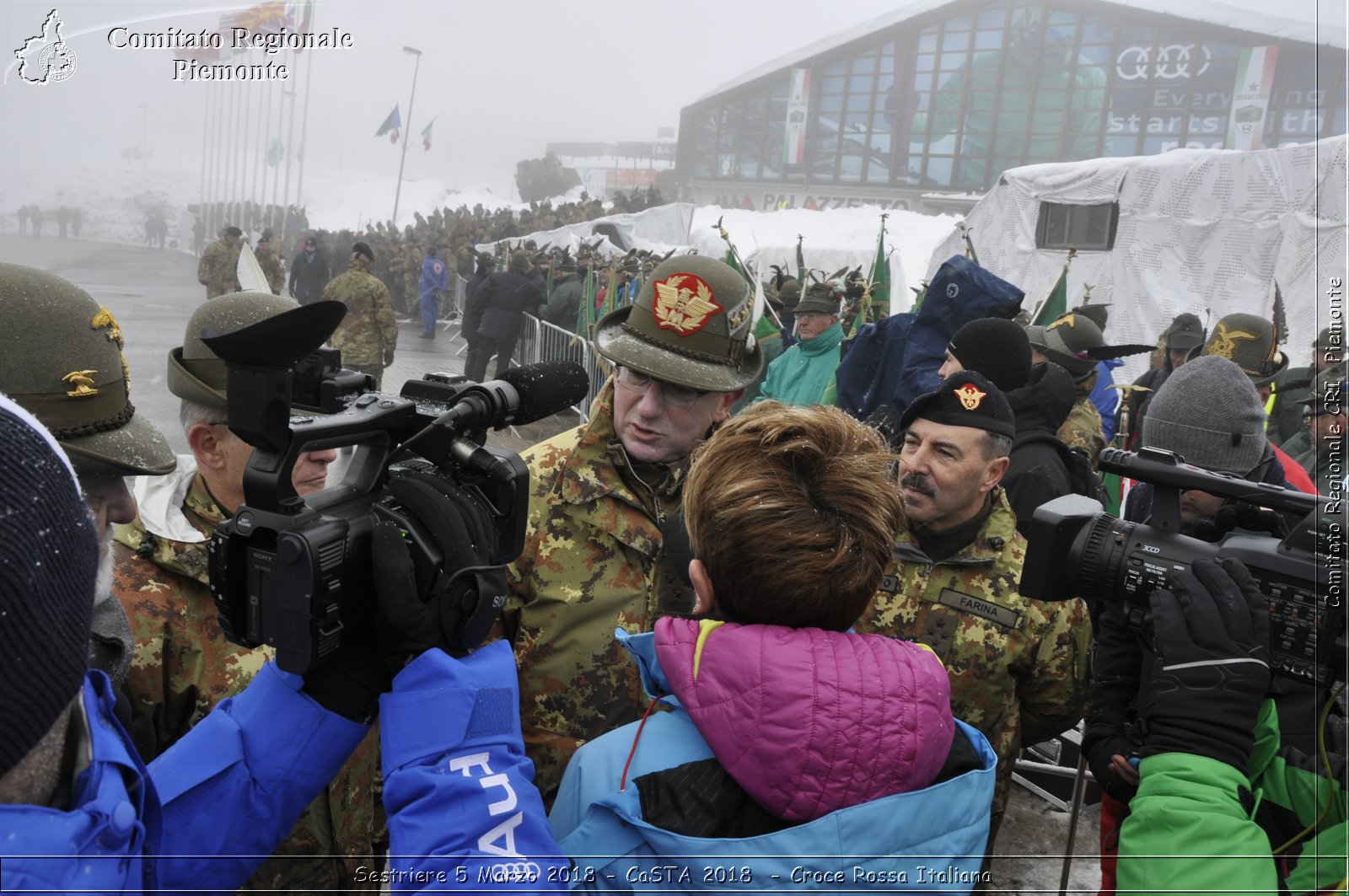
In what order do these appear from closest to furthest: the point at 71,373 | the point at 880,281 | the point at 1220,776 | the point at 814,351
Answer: the point at 1220,776 < the point at 71,373 < the point at 814,351 < the point at 880,281

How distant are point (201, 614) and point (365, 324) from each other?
762cm

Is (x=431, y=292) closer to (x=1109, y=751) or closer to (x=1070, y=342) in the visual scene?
(x=1070, y=342)

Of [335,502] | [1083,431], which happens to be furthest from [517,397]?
[1083,431]

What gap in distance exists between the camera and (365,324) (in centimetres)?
892

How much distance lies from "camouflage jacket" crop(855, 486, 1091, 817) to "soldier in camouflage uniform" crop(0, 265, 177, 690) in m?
1.84

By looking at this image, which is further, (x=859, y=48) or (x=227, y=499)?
(x=859, y=48)

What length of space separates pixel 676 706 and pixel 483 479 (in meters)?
0.46

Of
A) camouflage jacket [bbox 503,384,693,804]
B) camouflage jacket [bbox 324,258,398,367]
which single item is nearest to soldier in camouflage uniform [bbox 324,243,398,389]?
camouflage jacket [bbox 324,258,398,367]

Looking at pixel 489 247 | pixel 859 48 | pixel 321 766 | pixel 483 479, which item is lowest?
pixel 321 766

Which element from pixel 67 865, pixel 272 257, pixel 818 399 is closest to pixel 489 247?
pixel 272 257

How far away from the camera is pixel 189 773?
117 centimetres

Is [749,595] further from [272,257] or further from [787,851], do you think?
[272,257]

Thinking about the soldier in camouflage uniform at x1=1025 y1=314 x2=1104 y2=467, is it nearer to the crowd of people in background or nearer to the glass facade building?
the crowd of people in background

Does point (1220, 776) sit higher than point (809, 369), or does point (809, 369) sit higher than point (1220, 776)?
point (809, 369)
